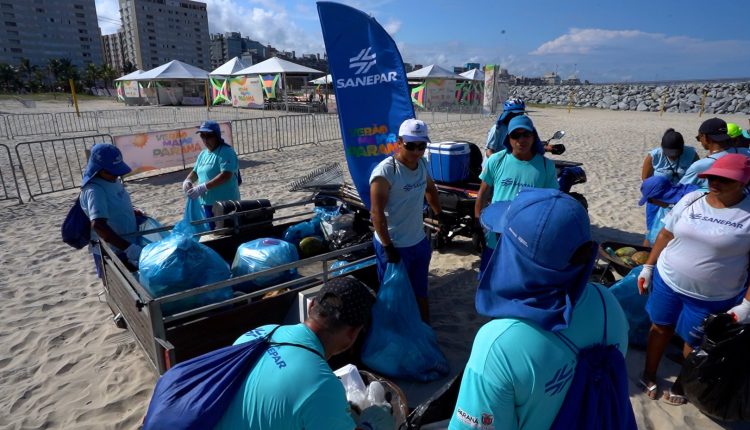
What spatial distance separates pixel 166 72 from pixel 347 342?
31547 mm

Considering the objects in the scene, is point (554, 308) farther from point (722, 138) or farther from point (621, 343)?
point (722, 138)

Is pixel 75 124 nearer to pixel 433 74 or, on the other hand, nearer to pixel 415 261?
pixel 433 74

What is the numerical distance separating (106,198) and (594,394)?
374 cm

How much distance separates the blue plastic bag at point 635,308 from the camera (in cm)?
381

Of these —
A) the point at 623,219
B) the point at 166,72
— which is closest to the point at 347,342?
the point at 623,219

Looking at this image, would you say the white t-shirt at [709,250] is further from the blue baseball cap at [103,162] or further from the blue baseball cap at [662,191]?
the blue baseball cap at [103,162]

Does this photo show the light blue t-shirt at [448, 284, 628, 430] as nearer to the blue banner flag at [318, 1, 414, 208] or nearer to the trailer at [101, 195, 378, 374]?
the trailer at [101, 195, 378, 374]

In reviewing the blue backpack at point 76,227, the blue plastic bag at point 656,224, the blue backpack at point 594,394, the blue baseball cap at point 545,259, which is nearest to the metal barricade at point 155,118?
the blue backpack at point 76,227

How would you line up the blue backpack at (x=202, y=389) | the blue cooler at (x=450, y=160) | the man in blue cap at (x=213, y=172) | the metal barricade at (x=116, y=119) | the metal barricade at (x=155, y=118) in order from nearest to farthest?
the blue backpack at (x=202, y=389) → the man in blue cap at (x=213, y=172) → the blue cooler at (x=450, y=160) → the metal barricade at (x=116, y=119) → the metal barricade at (x=155, y=118)

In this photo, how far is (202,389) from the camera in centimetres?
131

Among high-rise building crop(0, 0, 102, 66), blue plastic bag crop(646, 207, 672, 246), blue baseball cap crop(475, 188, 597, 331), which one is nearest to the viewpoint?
blue baseball cap crop(475, 188, 597, 331)

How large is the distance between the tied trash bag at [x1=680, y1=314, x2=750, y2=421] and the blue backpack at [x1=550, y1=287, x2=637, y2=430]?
1.88m

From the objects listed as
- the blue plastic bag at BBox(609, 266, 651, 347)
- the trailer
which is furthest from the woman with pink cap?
the trailer

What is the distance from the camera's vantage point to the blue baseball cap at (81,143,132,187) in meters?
3.44
